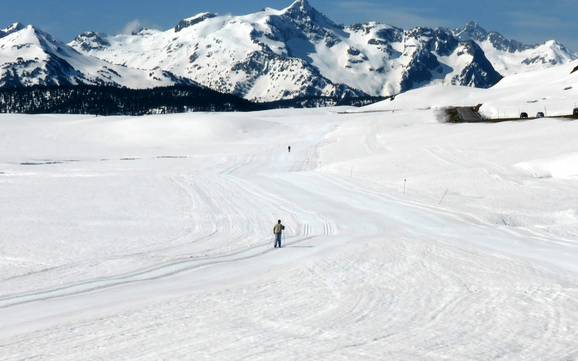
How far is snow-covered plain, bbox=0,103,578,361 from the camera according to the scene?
57.4ft

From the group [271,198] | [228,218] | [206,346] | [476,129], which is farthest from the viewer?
[476,129]

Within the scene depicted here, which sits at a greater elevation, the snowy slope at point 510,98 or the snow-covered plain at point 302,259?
the snowy slope at point 510,98

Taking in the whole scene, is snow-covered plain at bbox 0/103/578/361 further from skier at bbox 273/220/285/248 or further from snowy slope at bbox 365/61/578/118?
snowy slope at bbox 365/61/578/118

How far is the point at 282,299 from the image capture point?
21.6 metres

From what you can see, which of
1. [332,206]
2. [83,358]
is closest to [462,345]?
[83,358]

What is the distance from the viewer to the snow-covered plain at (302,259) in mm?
17484

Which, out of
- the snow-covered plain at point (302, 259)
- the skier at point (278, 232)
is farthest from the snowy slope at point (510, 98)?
the skier at point (278, 232)

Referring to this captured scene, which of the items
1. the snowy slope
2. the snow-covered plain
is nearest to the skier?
the snow-covered plain

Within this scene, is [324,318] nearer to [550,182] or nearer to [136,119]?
[550,182]

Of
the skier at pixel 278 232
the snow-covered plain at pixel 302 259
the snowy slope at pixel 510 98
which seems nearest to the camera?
the snow-covered plain at pixel 302 259

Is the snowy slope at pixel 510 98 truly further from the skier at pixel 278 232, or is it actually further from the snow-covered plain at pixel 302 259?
the skier at pixel 278 232

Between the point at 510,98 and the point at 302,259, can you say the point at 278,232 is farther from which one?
the point at 510,98

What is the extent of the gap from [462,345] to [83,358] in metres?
9.77

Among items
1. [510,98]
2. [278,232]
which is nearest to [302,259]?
[278,232]
